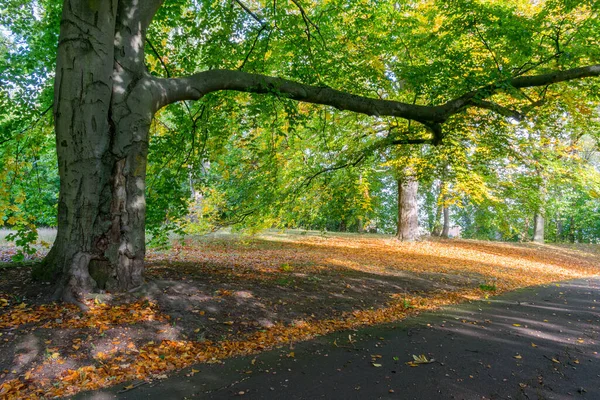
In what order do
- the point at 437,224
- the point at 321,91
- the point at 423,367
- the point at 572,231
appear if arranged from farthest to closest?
the point at 572,231, the point at 437,224, the point at 321,91, the point at 423,367

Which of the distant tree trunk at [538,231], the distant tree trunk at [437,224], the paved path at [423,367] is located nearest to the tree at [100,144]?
the paved path at [423,367]

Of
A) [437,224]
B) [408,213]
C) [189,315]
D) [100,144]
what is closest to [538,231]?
[437,224]

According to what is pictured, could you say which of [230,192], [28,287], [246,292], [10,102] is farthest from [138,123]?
[230,192]

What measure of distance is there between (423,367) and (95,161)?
501cm

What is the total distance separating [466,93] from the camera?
8.45m

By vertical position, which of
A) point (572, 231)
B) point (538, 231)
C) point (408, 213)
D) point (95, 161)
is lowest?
point (572, 231)

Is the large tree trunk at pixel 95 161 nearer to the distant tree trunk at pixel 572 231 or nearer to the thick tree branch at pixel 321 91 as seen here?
the thick tree branch at pixel 321 91

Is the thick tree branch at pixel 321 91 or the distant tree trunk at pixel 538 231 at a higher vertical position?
the thick tree branch at pixel 321 91

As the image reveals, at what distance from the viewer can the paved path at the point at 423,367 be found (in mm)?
3666

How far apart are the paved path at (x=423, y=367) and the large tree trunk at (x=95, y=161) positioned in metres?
2.13

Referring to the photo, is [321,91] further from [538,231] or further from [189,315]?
[538,231]

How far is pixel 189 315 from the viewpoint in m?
5.14

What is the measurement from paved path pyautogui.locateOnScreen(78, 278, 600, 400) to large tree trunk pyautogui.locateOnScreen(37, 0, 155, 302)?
2.13 m

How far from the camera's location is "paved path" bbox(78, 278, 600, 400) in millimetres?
3666
